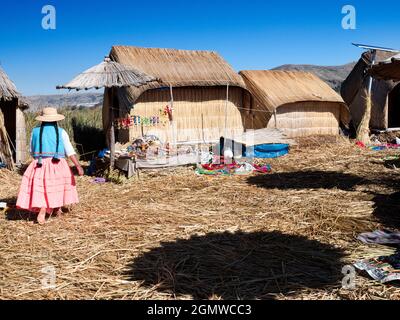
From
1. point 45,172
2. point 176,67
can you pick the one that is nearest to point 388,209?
point 45,172

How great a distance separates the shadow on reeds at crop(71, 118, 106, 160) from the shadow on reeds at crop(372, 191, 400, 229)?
8.53 metres

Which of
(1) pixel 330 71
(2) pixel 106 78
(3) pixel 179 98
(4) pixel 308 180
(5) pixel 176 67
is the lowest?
(4) pixel 308 180

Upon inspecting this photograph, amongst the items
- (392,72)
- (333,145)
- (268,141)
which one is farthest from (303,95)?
(392,72)

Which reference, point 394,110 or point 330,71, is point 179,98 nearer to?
point 394,110

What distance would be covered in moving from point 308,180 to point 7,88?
244 inches

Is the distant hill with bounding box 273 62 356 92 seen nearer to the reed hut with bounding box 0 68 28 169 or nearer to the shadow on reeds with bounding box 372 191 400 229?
the reed hut with bounding box 0 68 28 169

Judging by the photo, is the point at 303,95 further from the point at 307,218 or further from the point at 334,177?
the point at 307,218

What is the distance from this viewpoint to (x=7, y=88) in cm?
907

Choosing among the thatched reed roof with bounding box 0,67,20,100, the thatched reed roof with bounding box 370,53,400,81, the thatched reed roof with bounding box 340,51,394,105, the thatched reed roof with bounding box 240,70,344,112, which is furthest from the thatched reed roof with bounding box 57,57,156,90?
the thatched reed roof with bounding box 340,51,394,105

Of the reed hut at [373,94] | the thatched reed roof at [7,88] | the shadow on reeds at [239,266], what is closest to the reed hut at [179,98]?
the thatched reed roof at [7,88]

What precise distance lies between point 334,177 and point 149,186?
10.4 feet

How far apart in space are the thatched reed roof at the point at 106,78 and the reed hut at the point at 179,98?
7.57 ft

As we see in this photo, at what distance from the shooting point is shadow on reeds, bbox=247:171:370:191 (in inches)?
277

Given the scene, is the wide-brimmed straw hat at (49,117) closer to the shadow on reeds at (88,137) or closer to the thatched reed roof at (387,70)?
the thatched reed roof at (387,70)
